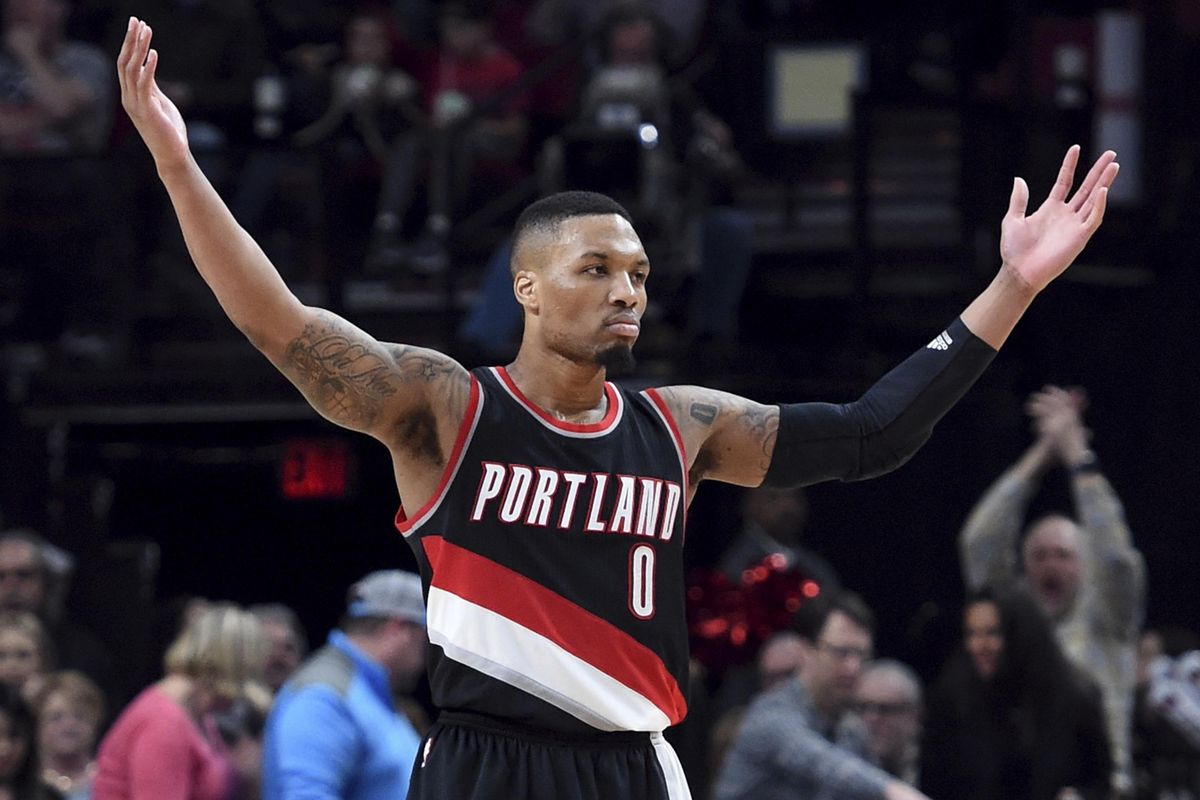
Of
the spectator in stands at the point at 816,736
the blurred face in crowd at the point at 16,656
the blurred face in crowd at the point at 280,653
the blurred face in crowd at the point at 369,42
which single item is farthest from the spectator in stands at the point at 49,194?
the spectator in stands at the point at 816,736

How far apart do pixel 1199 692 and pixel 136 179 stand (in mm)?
5681

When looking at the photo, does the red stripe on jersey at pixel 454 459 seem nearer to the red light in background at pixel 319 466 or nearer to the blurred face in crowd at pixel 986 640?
the blurred face in crowd at pixel 986 640

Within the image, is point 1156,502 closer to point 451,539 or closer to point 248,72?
point 248,72

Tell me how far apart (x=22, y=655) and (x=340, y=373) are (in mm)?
4946

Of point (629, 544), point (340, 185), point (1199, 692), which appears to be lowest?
point (1199, 692)

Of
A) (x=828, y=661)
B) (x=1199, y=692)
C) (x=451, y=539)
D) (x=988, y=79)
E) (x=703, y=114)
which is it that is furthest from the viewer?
(x=988, y=79)

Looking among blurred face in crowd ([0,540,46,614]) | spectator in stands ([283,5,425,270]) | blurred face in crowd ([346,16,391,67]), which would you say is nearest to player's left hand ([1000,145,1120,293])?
blurred face in crowd ([0,540,46,614])

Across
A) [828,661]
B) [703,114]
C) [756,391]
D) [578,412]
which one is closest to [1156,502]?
[756,391]

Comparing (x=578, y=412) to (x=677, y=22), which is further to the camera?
(x=677, y=22)

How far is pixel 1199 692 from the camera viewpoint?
8531 mm

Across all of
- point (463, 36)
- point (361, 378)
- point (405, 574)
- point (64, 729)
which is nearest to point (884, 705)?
point (405, 574)

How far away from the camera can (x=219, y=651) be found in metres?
7.61

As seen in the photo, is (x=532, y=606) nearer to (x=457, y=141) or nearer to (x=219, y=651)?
(x=219, y=651)

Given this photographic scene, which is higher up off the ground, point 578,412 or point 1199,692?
point 578,412
